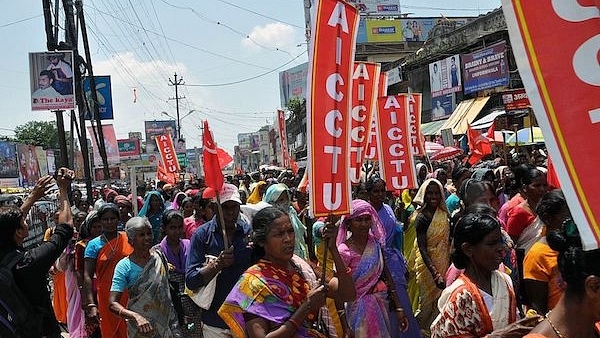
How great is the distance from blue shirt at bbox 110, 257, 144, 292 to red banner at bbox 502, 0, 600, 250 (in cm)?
357

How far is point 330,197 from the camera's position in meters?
3.28

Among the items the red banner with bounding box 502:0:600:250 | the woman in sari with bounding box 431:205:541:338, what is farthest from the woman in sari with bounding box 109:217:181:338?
the red banner with bounding box 502:0:600:250

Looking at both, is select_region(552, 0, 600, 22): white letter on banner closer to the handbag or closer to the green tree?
the handbag

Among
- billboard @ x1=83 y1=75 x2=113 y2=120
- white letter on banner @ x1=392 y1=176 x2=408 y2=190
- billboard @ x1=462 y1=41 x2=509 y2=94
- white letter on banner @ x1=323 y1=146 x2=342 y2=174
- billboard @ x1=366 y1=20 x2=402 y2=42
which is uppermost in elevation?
billboard @ x1=366 y1=20 x2=402 y2=42

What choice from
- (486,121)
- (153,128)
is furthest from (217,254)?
(153,128)

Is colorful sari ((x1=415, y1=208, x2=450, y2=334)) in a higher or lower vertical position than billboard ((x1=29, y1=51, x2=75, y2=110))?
lower

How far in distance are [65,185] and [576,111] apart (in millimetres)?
3206

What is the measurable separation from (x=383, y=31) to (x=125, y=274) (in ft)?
146

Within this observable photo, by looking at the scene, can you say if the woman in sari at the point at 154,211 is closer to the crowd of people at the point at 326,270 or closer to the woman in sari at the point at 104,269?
the crowd of people at the point at 326,270

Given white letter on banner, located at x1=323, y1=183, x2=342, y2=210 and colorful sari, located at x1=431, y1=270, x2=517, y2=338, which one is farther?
white letter on banner, located at x1=323, y1=183, x2=342, y2=210

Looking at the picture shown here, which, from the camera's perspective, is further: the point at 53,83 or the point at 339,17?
the point at 53,83

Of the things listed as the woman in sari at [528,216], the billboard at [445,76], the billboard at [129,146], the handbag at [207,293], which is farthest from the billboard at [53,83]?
the billboard at [129,146]

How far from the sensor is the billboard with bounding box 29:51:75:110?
12.6 m

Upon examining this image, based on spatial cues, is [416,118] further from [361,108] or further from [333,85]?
[333,85]
